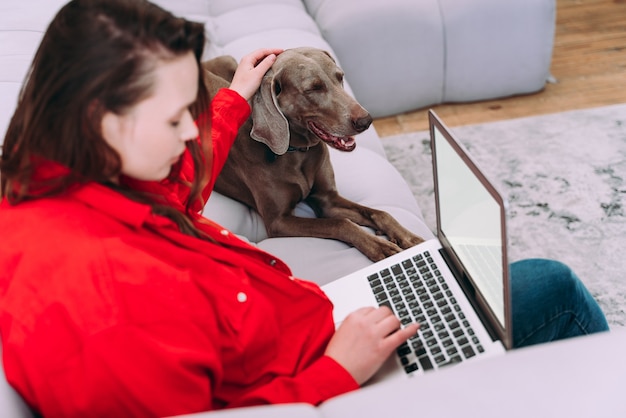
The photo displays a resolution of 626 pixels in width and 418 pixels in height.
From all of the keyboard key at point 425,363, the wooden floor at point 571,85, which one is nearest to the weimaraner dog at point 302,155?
the keyboard key at point 425,363

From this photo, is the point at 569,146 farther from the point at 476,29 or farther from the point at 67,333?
the point at 67,333

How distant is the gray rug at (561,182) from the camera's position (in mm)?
2141

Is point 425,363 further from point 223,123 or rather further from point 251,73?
point 251,73

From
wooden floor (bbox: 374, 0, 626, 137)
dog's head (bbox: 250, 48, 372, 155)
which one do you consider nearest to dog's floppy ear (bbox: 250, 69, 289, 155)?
dog's head (bbox: 250, 48, 372, 155)

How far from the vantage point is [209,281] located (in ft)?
2.92

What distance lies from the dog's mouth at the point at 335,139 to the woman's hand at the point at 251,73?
0.67ft

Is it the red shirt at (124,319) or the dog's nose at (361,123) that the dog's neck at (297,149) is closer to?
the dog's nose at (361,123)

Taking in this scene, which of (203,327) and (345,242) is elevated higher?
(203,327)

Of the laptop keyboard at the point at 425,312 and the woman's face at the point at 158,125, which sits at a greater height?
the woman's face at the point at 158,125

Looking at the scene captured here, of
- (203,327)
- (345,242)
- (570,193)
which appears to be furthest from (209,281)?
(570,193)

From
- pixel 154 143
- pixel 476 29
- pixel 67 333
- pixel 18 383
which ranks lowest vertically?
pixel 476 29

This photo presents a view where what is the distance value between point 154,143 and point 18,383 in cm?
36

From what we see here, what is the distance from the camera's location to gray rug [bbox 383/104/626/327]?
2141 millimetres

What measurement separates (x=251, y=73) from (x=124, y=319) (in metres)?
0.99
